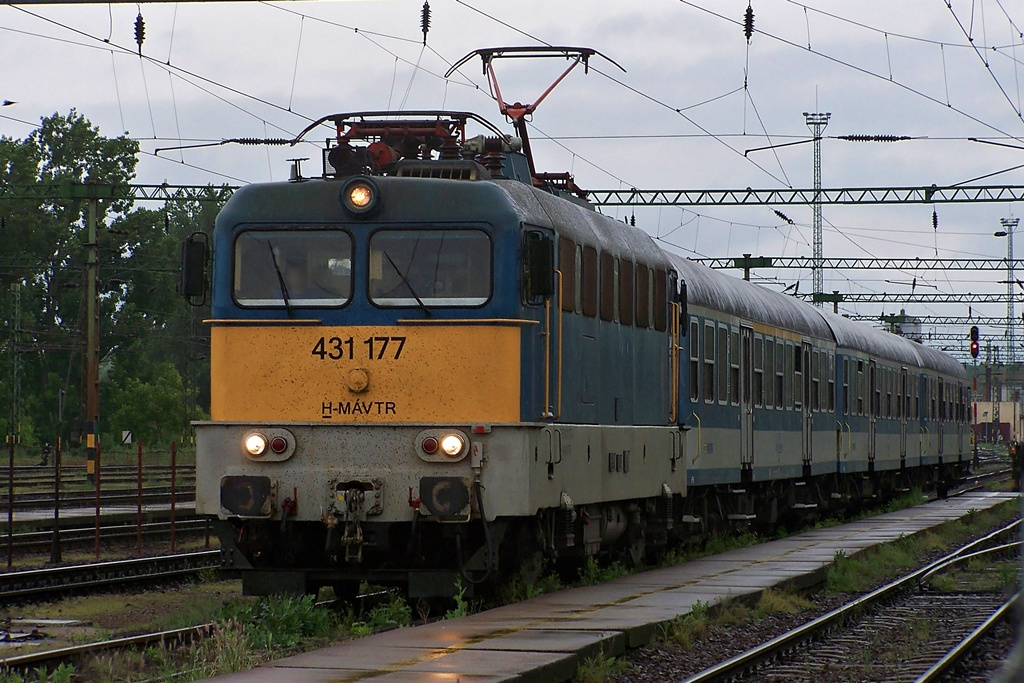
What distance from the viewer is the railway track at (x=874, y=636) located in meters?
11.2

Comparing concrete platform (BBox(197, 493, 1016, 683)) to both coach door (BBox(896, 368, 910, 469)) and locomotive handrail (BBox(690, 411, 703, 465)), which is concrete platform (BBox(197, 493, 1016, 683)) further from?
coach door (BBox(896, 368, 910, 469))

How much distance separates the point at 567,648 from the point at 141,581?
8.25 m

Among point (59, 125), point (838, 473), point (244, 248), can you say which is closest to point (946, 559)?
point (838, 473)

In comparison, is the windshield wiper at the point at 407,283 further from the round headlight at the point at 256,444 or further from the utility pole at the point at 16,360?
the utility pole at the point at 16,360

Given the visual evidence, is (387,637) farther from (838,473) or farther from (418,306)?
(838,473)

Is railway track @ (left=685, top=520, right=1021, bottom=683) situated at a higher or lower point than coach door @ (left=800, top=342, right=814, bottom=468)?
lower

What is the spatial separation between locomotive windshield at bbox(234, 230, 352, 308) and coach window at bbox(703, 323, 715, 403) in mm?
7359

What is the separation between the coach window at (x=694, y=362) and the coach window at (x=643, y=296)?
7.06 feet

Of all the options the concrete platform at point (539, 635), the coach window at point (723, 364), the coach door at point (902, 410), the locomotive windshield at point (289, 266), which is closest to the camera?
the concrete platform at point (539, 635)

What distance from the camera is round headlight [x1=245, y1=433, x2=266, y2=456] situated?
→ 12.1 meters

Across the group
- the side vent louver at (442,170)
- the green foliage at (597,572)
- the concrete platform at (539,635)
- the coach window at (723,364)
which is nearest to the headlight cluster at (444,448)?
the concrete platform at (539,635)

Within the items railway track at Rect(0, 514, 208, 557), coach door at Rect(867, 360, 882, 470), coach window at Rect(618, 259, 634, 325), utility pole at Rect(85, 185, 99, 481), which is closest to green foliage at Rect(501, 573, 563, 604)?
coach window at Rect(618, 259, 634, 325)

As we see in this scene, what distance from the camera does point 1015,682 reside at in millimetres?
3455

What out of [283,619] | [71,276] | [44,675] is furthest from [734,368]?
[71,276]
